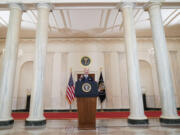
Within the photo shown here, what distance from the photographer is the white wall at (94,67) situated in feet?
34.1

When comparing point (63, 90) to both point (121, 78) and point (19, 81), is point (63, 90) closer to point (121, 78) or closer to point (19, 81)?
point (19, 81)

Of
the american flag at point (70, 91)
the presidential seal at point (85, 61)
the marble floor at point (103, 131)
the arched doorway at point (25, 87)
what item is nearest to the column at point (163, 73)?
the marble floor at point (103, 131)

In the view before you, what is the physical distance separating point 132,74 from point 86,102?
2.28 m

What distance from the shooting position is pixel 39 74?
5.09 metres

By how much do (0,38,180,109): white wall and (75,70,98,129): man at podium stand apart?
256 inches

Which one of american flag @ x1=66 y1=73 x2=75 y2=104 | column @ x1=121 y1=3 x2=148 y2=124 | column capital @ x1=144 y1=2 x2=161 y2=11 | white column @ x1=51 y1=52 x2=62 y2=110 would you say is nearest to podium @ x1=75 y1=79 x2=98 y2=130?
column @ x1=121 y1=3 x2=148 y2=124

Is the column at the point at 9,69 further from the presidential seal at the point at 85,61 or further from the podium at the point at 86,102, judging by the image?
the presidential seal at the point at 85,61

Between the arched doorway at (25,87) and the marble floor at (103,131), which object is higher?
the arched doorway at (25,87)

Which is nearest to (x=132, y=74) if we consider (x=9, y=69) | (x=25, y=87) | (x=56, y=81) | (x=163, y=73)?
(x=163, y=73)

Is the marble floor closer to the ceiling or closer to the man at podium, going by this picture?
the man at podium

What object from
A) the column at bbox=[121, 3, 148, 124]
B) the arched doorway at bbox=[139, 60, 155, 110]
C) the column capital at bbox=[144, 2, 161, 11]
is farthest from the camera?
the arched doorway at bbox=[139, 60, 155, 110]

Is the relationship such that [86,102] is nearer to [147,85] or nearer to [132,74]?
[132,74]

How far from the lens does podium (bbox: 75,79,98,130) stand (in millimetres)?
3848

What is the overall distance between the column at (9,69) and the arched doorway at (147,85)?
9.18m
